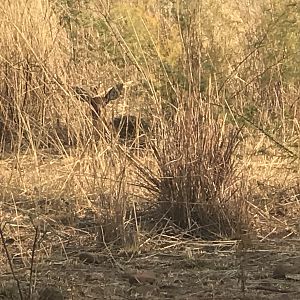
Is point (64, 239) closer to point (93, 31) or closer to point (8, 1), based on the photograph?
point (93, 31)

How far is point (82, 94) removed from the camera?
176 inches

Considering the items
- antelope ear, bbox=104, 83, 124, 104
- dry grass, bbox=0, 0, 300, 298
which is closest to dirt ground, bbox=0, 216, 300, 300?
dry grass, bbox=0, 0, 300, 298

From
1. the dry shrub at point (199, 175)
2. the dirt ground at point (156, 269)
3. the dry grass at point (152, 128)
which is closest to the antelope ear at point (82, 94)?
the dry grass at point (152, 128)

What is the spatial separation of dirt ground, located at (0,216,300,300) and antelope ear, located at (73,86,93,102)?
1.19m

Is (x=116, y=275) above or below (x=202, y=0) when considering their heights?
below

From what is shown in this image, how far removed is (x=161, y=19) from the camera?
471 cm

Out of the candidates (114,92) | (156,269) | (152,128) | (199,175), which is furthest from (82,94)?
(156,269)

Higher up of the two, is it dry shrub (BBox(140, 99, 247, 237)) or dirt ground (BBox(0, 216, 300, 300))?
dry shrub (BBox(140, 99, 247, 237))

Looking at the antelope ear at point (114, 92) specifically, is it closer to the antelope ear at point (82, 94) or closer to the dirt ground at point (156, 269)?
the antelope ear at point (82, 94)

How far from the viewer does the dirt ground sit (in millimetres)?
2668

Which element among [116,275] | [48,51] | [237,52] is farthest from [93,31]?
[116,275]

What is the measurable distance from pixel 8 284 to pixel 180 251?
30.4 inches

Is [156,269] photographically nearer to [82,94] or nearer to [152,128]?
[152,128]

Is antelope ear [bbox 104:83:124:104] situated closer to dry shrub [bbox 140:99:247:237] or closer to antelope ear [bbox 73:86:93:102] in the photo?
antelope ear [bbox 73:86:93:102]
